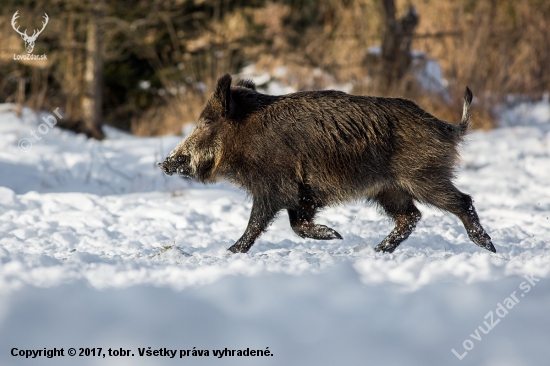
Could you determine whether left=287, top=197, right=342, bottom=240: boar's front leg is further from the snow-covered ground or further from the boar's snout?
the boar's snout

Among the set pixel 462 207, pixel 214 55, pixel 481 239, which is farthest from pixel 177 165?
pixel 214 55

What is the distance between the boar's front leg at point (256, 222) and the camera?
4.64 meters

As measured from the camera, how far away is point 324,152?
4672 mm

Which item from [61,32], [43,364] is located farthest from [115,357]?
[61,32]

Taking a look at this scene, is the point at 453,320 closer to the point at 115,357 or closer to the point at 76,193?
the point at 115,357

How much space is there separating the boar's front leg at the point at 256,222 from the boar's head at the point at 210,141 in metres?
0.47

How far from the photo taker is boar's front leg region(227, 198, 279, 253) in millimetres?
4637

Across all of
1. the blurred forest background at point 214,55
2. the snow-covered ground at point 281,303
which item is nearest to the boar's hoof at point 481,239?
the snow-covered ground at point 281,303

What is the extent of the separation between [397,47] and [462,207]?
8116mm

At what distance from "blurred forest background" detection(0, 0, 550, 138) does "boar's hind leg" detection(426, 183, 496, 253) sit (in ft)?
22.6

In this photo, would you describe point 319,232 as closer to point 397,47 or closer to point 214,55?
point 397,47

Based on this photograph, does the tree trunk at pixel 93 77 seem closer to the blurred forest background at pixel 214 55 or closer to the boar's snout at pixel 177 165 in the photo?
the blurred forest background at pixel 214 55

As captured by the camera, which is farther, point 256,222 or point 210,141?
point 210,141

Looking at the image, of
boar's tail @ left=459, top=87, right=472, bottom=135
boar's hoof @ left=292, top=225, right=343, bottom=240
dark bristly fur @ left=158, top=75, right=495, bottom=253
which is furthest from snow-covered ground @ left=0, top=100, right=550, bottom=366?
boar's tail @ left=459, top=87, right=472, bottom=135
